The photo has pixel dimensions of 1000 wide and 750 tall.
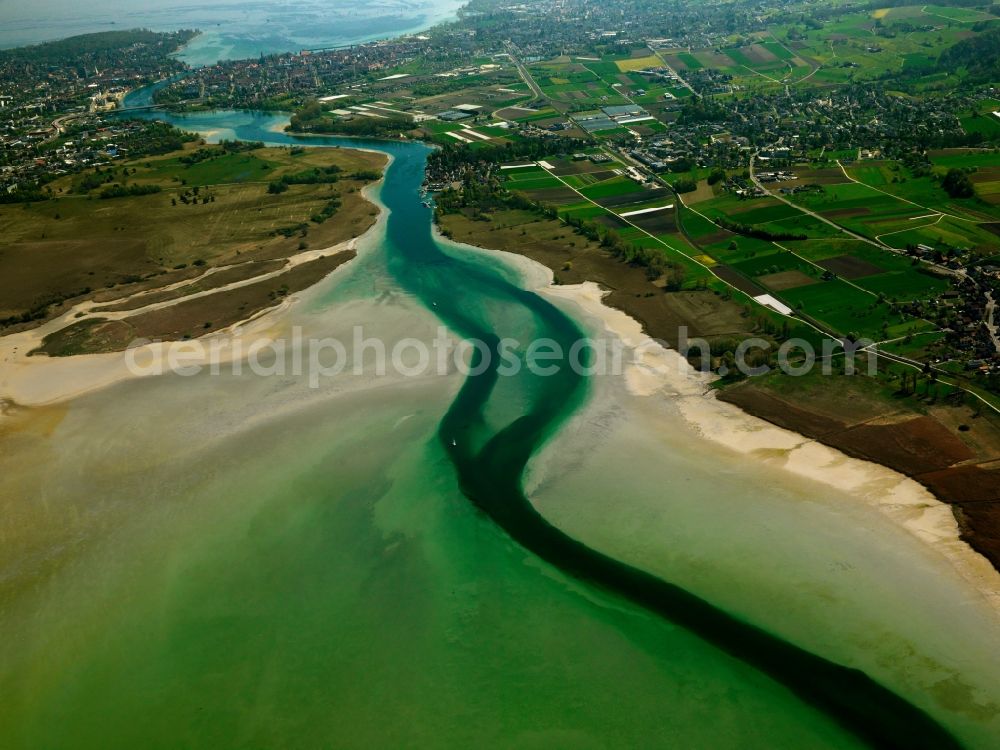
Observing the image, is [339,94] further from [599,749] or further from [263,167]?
[599,749]

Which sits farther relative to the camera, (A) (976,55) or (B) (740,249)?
(A) (976,55)

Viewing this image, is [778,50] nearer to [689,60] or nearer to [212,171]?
[689,60]

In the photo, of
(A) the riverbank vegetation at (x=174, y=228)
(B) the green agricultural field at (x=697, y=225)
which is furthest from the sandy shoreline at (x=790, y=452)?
(A) the riverbank vegetation at (x=174, y=228)

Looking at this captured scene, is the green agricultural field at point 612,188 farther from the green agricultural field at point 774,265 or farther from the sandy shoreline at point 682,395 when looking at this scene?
the green agricultural field at point 774,265

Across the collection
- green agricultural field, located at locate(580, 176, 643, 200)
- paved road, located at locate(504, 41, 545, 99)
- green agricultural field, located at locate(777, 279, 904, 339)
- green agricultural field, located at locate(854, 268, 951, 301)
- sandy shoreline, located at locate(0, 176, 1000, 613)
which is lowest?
sandy shoreline, located at locate(0, 176, 1000, 613)

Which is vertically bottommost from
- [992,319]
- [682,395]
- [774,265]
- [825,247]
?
[682,395]

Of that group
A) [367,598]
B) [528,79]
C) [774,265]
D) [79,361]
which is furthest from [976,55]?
[79,361]

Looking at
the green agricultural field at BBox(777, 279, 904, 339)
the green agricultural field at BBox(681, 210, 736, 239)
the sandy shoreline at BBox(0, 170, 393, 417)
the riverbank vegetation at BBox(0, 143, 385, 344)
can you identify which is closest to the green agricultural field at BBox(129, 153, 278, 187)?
the riverbank vegetation at BBox(0, 143, 385, 344)

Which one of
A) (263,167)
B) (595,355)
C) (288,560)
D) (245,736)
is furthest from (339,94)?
(245,736)

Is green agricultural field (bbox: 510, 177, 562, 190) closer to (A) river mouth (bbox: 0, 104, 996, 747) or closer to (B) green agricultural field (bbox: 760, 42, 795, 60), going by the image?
(A) river mouth (bbox: 0, 104, 996, 747)
